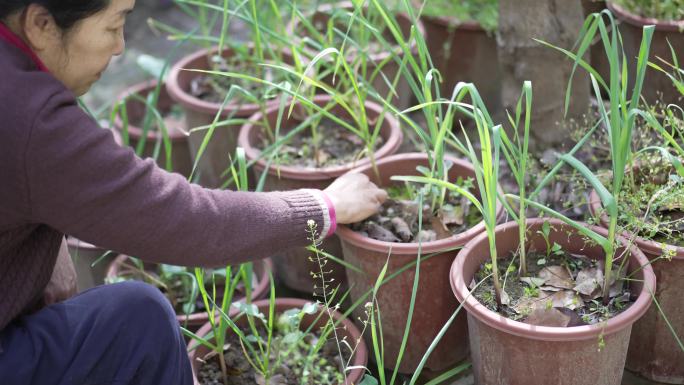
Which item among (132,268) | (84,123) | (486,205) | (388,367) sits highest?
(84,123)

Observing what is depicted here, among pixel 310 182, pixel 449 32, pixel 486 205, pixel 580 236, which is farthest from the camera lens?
pixel 449 32

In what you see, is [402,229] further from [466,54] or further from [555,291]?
[466,54]

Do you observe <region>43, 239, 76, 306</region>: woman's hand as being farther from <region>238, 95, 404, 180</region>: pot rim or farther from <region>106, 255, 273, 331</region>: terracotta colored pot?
<region>238, 95, 404, 180</region>: pot rim

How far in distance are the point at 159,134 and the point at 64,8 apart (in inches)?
65.0

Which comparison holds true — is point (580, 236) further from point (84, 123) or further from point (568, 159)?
point (84, 123)

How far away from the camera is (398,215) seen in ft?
6.52

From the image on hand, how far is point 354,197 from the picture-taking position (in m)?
1.81

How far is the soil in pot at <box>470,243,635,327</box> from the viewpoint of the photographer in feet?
5.32

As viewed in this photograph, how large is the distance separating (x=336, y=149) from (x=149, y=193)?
102 centimetres

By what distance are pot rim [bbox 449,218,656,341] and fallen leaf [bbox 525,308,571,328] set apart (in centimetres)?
7

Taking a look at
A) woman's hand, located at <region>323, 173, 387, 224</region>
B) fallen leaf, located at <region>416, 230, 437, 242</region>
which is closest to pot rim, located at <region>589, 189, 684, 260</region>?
fallen leaf, located at <region>416, 230, 437, 242</region>

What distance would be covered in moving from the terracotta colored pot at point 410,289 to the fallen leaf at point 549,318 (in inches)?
9.8

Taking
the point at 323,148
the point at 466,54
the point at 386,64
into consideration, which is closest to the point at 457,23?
the point at 466,54

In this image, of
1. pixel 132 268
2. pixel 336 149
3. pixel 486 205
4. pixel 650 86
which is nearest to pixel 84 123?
pixel 486 205
